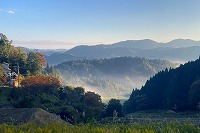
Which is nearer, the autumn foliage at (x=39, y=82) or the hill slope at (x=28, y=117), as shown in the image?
the hill slope at (x=28, y=117)

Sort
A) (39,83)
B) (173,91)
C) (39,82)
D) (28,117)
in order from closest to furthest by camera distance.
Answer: (28,117)
(39,83)
(39,82)
(173,91)

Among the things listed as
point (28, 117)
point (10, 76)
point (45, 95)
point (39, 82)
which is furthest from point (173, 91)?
point (28, 117)

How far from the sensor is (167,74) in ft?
270

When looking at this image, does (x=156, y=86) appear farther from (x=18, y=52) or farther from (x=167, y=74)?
(x=18, y=52)

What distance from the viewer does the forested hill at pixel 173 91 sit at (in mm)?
62800

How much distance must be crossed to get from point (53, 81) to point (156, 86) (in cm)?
3097

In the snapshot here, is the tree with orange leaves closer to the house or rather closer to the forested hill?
the house

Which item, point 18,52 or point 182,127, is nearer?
point 182,127

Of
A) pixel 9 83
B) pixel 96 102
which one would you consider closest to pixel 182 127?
pixel 96 102

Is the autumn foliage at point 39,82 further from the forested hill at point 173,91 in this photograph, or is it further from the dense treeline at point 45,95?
the forested hill at point 173,91

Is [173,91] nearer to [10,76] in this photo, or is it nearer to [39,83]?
[39,83]

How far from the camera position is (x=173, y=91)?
70625 mm

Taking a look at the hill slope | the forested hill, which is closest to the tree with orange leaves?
the forested hill

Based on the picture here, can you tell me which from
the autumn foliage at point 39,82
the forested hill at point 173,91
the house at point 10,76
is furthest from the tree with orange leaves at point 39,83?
the forested hill at point 173,91
